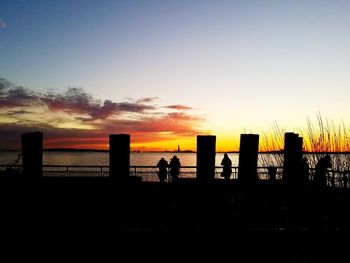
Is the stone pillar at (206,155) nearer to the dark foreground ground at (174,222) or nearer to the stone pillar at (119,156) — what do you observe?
the dark foreground ground at (174,222)

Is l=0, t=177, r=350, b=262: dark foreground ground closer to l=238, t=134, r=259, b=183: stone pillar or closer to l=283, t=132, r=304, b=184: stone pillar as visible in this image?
l=238, t=134, r=259, b=183: stone pillar

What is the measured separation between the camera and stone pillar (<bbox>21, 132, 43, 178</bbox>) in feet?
31.2

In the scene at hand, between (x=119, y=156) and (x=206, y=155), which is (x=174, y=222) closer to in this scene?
(x=119, y=156)

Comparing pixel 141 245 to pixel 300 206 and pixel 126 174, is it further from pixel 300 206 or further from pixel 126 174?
pixel 300 206

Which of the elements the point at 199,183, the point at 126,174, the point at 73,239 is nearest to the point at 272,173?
the point at 199,183

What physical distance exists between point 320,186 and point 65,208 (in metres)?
7.73

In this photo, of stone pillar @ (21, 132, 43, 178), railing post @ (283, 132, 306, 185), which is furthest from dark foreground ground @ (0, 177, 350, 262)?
railing post @ (283, 132, 306, 185)

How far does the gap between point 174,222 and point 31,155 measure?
4.15 metres

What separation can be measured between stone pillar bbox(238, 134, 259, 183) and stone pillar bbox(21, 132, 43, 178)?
571cm

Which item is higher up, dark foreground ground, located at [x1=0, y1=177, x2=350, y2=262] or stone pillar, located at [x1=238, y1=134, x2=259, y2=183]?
stone pillar, located at [x1=238, y1=134, x2=259, y2=183]

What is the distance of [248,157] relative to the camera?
10.8 m

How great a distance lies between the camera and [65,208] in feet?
33.5

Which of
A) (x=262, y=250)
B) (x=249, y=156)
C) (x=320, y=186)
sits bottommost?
(x=262, y=250)

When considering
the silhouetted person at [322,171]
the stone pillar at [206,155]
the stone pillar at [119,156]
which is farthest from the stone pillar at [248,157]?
the stone pillar at [119,156]
